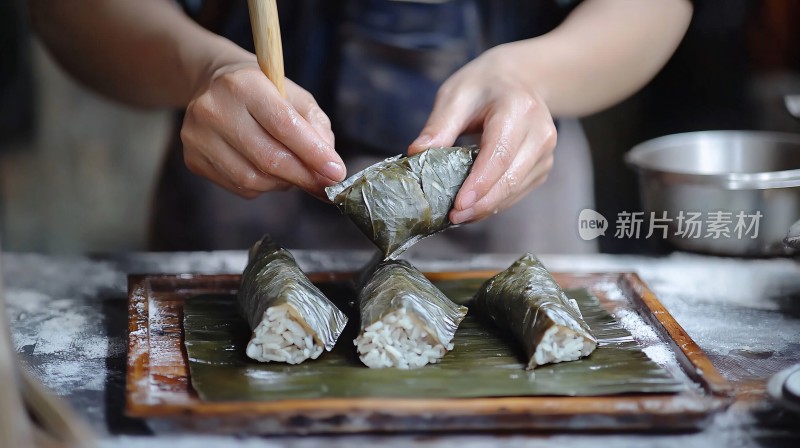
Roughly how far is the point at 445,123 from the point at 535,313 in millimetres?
542

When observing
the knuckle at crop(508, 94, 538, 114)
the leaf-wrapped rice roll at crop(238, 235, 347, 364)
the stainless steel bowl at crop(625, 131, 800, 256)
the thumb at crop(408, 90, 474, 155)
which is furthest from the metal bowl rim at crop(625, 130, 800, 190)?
the leaf-wrapped rice roll at crop(238, 235, 347, 364)

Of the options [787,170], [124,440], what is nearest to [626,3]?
[787,170]

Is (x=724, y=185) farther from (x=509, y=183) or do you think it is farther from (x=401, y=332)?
(x=401, y=332)

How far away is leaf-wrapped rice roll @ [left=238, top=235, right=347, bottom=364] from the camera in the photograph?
1558mm

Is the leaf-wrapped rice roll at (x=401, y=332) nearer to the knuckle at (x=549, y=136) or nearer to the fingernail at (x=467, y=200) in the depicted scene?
the fingernail at (x=467, y=200)

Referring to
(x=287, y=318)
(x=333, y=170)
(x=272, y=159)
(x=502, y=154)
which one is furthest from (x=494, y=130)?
(x=287, y=318)

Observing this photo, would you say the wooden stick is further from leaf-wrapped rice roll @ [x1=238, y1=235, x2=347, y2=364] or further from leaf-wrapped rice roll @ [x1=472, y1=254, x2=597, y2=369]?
leaf-wrapped rice roll @ [x1=472, y1=254, x2=597, y2=369]

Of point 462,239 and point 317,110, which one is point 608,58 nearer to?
point 462,239

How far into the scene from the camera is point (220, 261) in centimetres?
239

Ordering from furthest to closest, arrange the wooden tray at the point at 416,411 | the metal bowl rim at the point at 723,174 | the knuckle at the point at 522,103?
1. the metal bowl rim at the point at 723,174
2. the knuckle at the point at 522,103
3. the wooden tray at the point at 416,411

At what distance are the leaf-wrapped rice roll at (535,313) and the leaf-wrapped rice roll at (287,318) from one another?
1.14 feet

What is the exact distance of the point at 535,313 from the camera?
63.6 inches

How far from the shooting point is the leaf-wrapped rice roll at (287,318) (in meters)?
1.56

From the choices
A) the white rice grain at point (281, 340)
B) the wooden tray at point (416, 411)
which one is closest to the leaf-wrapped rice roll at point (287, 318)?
the white rice grain at point (281, 340)
